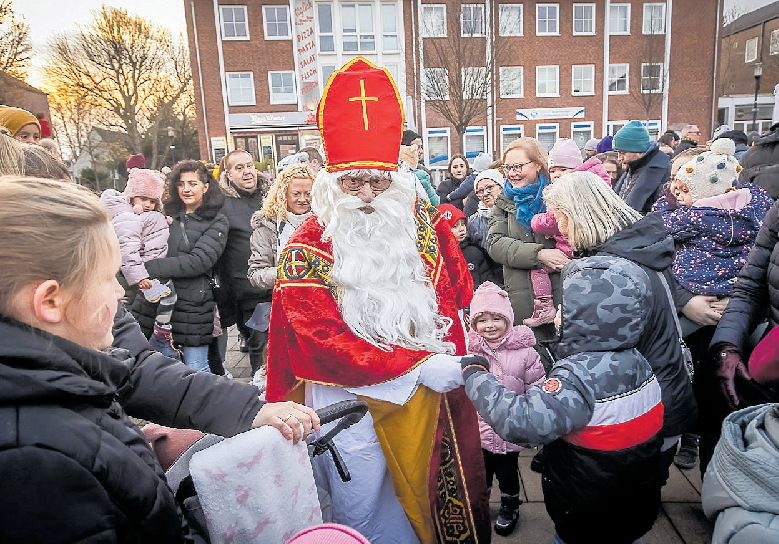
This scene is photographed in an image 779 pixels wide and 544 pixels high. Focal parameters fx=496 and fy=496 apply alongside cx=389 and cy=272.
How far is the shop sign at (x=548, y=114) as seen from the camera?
27.3m

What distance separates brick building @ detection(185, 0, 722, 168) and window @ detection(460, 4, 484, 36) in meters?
0.12

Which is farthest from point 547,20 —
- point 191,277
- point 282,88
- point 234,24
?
point 191,277

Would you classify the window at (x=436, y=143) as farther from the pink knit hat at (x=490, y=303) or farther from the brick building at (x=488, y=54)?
the pink knit hat at (x=490, y=303)

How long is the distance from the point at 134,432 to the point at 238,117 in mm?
27306

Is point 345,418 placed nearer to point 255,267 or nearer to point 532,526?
point 532,526

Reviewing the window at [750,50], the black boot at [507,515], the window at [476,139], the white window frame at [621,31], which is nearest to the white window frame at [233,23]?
the window at [476,139]

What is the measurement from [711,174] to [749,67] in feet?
152

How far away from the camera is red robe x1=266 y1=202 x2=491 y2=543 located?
2.00 metres

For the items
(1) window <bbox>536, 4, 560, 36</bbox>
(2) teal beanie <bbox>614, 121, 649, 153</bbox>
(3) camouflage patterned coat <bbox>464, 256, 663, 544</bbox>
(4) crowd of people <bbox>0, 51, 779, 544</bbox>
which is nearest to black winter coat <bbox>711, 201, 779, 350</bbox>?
(4) crowd of people <bbox>0, 51, 779, 544</bbox>

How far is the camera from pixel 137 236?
396 cm

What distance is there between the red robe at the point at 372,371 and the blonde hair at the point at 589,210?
64cm

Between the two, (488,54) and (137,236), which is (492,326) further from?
(488,54)

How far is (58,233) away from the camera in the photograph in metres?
0.94

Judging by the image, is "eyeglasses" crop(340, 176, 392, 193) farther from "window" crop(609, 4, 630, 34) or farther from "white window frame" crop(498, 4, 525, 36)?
"window" crop(609, 4, 630, 34)
